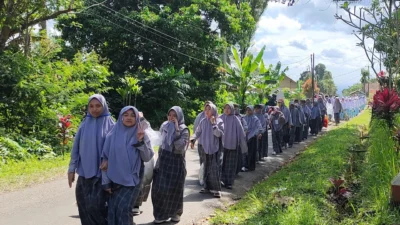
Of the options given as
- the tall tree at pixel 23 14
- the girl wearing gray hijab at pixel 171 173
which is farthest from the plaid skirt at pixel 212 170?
the tall tree at pixel 23 14

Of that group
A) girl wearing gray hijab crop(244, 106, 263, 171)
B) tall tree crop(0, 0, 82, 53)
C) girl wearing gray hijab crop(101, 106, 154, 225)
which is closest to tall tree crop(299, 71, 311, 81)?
tall tree crop(0, 0, 82, 53)

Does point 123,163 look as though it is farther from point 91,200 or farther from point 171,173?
point 171,173

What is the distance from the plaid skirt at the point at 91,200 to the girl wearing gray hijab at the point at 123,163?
0.31 feet

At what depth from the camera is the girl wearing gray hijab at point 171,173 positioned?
5.91m

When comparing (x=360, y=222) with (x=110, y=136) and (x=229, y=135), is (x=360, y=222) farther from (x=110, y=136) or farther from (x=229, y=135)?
(x=229, y=135)

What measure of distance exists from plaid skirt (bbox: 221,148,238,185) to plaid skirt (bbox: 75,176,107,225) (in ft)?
13.5

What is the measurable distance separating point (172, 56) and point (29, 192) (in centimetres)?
1520

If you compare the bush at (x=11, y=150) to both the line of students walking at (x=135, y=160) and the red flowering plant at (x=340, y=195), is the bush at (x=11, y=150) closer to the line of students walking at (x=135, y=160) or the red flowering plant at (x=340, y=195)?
the line of students walking at (x=135, y=160)

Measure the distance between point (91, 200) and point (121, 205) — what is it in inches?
13.1

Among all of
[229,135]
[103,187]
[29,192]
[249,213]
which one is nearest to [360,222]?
[249,213]

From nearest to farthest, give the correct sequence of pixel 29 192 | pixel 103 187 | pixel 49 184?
1. pixel 103 187
2. pixel 29 192
3. pixel 49 184

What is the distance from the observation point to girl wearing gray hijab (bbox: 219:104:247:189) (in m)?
8.57

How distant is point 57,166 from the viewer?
1028 centimetres

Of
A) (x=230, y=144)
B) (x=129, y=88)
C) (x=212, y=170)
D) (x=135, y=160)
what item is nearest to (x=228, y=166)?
(x=230, y=144)
